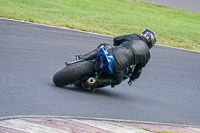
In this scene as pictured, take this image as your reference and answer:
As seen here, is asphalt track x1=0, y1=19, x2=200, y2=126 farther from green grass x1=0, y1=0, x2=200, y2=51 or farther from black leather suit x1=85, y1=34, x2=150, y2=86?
green grass x1=0, y1=0, x2=200, y2=51

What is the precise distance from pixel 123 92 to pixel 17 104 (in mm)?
3189

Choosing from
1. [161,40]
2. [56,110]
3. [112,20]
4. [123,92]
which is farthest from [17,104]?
[112,20]

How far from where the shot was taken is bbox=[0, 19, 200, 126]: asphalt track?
8.57 metres

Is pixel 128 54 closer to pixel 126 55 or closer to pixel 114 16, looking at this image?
pixel 126 55

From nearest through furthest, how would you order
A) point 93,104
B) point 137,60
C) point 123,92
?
point 93,104, point 137,60, point 123,92

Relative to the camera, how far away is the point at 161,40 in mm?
17922

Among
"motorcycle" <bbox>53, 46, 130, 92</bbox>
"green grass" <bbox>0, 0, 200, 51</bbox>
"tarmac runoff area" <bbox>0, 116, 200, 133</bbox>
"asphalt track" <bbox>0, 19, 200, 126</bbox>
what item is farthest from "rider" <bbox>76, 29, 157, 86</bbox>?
"green grass" <bbox>0, 0, 200, 51</bbox>

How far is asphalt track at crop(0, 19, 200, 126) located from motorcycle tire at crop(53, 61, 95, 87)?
6.1 inches

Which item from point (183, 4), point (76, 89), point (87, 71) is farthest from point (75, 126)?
point (183, 4)

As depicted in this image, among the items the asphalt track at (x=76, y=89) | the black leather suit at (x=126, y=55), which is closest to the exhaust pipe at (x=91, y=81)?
the black leather suit at (x=126, y=55)

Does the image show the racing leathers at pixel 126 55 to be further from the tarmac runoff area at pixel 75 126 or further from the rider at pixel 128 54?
the tarmac runoff area at pixel 75 126

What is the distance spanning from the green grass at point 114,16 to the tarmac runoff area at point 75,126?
28.6 ft

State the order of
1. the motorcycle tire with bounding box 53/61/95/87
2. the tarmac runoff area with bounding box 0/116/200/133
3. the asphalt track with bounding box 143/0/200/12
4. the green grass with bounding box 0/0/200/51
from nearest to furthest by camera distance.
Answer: the tarmac runoff area with bounding box 0/116/200/133
the motorcycle tire with bounding box 53/61/95/87
the green grass with bounding box 0/0/200/51
the asphalt track with bounding box 143/0/200/12

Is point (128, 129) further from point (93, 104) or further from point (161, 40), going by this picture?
point (161, 40)
